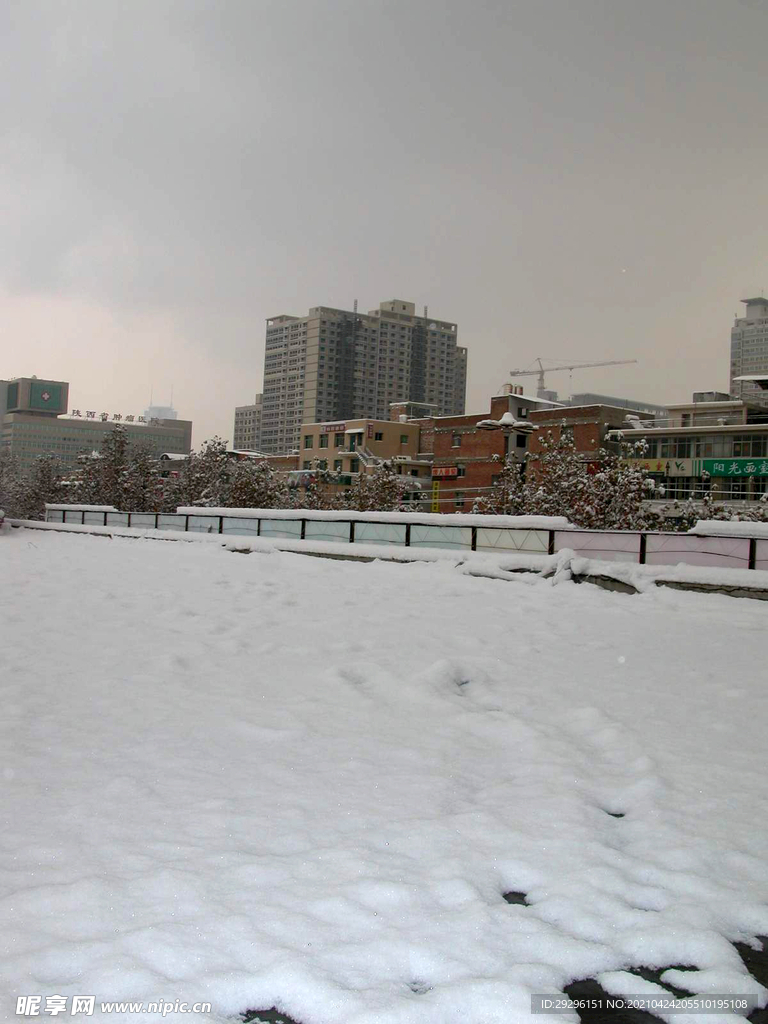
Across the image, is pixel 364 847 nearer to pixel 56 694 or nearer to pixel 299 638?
pixel 56 694

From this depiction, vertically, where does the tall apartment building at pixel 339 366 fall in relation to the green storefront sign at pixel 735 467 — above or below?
above

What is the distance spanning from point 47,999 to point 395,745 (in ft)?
10.0

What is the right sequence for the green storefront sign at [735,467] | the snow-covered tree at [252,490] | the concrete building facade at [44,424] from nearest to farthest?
the snow-covered tree at [252,490], the green storefront sign at [735,467], the concrete building facade at [44,424]

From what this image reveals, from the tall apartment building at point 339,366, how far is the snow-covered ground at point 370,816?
529 ft

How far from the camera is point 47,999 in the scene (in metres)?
2.58

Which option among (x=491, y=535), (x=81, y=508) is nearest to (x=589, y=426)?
(x=81, y=508)

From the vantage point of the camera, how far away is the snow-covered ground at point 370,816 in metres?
2.89

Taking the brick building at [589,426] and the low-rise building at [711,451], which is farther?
the brick building at [589,426]

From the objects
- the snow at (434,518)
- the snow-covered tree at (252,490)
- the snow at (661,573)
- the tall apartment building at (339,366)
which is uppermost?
the tall apartment building at (339,366)

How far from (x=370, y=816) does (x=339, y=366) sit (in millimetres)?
174648

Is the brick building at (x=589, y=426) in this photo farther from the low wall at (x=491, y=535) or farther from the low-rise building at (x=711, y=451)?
the low wall at (x=491, y=535)

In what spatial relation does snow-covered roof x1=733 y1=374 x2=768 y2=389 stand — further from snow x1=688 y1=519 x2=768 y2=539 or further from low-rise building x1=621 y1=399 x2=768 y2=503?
snow x1=688 y1=519 x2=768 y2=539

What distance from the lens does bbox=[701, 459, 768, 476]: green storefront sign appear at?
62531 millimetres

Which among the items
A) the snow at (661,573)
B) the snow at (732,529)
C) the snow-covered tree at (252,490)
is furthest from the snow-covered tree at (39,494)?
the snow at (732,529)
